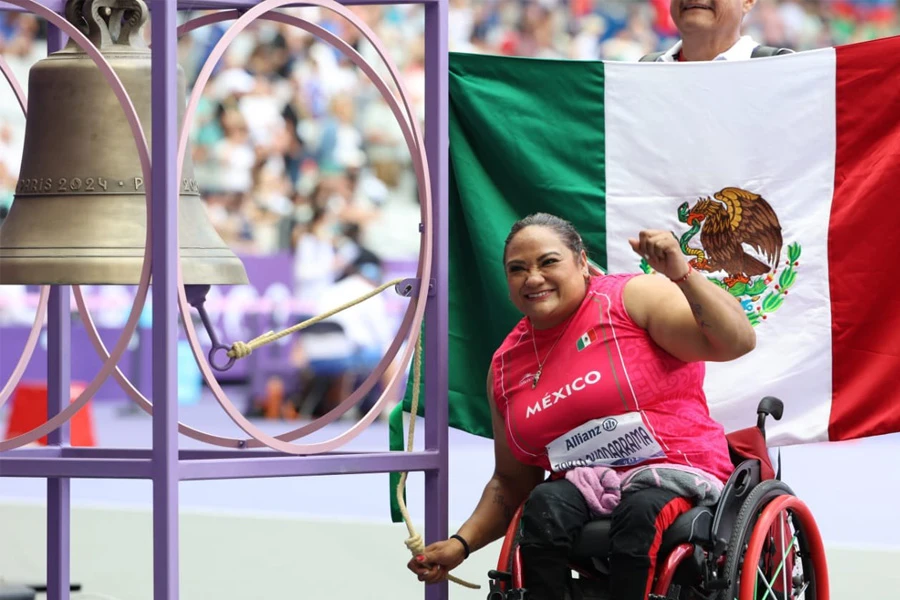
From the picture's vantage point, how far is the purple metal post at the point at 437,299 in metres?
4.18

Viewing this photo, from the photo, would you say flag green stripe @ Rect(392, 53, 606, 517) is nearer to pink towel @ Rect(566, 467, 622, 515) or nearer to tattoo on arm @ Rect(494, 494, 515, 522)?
tattoo on arm @ Rect(494, 494, 515, 522)

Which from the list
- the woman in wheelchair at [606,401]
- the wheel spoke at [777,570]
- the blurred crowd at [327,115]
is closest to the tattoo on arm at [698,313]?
the woman in wheelchair at [606,401]

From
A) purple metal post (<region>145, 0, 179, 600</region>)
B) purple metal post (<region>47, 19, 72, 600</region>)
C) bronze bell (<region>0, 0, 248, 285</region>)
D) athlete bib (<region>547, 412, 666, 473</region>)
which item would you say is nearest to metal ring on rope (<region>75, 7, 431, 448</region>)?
purple metal post (<region>47, 19, 72, 600</region>)

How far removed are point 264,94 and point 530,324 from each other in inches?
420

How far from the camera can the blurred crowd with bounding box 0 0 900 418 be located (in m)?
13.3

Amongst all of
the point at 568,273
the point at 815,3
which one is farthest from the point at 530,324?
the point at 815,3

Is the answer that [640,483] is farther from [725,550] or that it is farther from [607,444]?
[725,550]

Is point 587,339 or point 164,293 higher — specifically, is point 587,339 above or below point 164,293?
below

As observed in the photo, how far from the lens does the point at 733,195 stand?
4480mm

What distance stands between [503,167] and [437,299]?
63cm

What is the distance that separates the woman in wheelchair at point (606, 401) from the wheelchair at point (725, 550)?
0.04 m

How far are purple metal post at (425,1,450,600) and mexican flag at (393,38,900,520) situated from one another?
409 mm

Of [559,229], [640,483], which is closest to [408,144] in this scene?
[559,229]

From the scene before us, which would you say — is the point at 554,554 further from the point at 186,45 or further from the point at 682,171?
the point at 186,45
